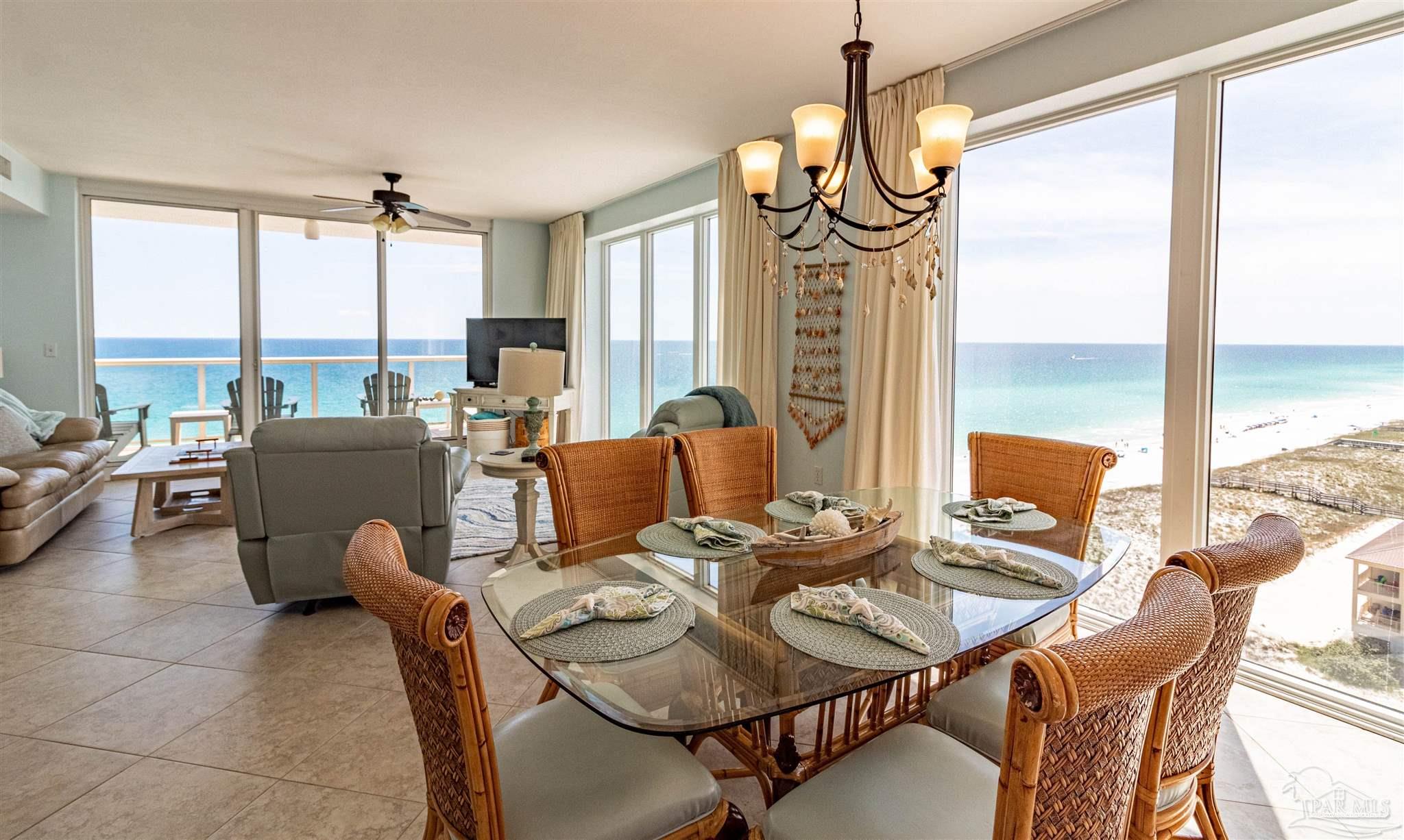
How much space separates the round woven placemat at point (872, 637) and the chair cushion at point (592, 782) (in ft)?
1.02

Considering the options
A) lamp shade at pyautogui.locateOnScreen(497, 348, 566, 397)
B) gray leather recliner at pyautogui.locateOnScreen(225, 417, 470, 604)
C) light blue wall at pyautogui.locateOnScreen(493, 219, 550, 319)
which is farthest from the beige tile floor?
light blue wall at pyautogui.locateOnScreen(493, 219, 550, 319)

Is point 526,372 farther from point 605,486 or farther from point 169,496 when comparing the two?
point 169,496

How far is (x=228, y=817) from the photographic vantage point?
5.64 feet

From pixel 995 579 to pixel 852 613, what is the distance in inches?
18.4

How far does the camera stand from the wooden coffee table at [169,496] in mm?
3973

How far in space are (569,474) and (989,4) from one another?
2423 millimetres

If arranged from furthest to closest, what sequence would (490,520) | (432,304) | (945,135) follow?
(432,304) < (490,520) < (945,135)

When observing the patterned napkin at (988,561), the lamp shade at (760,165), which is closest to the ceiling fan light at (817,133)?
the lamp shade at (760,165)

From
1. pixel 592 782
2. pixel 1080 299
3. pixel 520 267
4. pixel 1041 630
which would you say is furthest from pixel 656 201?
pixel 592 782

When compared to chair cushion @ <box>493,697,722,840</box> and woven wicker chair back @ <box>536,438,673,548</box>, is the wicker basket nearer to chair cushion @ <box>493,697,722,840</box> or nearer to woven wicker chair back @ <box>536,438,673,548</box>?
chair cushion @ <box>493,697,722,840</box>

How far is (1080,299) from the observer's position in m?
3.05

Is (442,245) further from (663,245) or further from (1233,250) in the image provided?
(1233,250)

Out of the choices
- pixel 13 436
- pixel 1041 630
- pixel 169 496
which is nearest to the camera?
pixel 1041 630

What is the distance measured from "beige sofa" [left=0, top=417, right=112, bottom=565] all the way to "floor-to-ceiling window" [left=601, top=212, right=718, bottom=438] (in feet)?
13.0
